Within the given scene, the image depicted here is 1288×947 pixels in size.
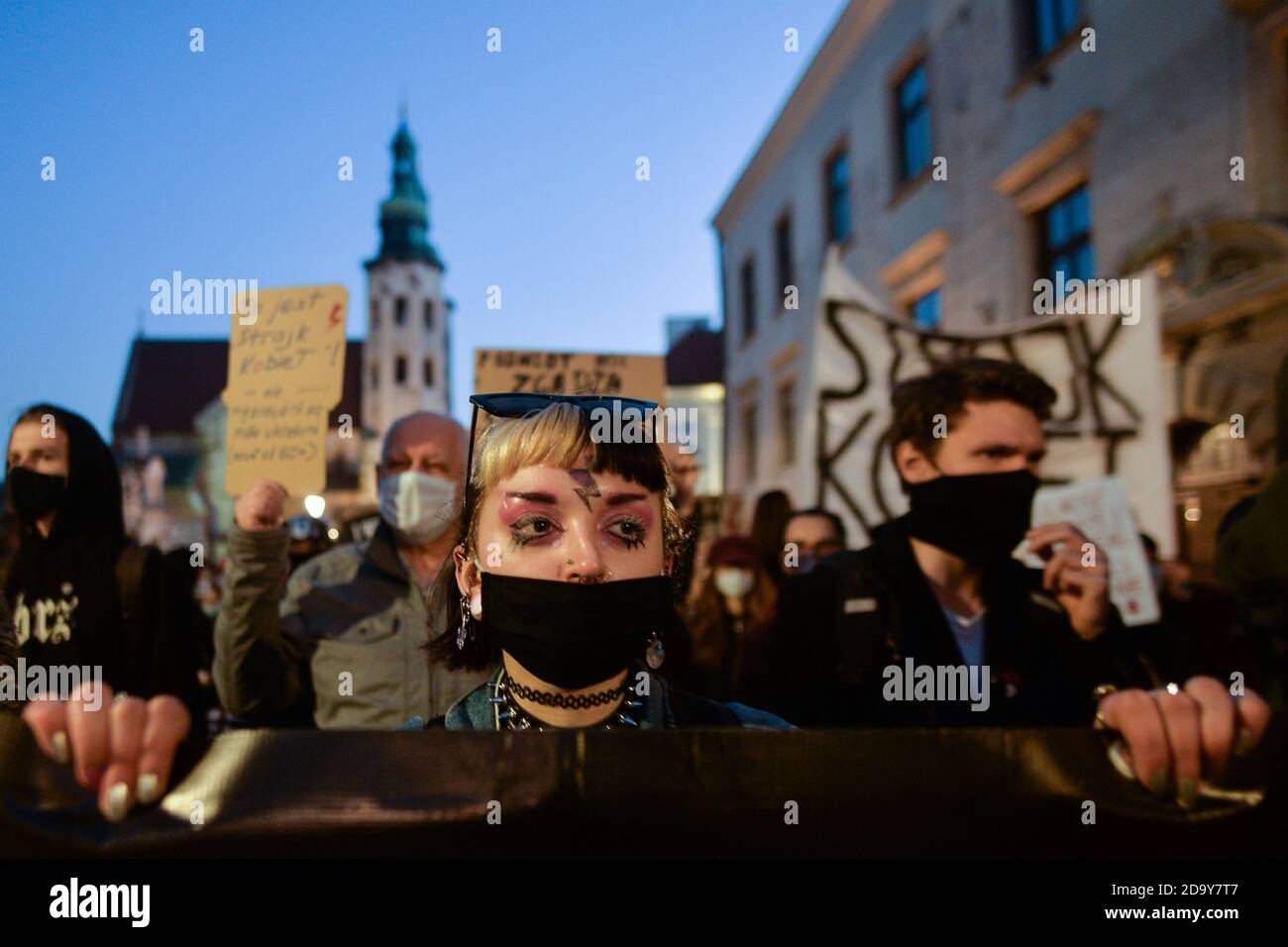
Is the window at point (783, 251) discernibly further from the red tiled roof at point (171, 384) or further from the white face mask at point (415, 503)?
the red tiled roof at point (171, 384)

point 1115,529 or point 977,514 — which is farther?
point 1115,529

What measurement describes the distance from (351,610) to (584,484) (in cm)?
166

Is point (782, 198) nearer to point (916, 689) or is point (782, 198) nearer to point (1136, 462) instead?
point (1136, 462)

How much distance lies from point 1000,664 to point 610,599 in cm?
121

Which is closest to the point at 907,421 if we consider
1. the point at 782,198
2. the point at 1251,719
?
the point at 1251,719

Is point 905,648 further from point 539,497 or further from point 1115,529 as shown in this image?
point 1115,529

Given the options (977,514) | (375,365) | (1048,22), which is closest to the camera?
(977,514)

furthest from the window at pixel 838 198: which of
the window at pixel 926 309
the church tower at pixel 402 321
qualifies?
the church tower at pixel 402 321

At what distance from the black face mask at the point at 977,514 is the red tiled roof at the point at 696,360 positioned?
3338cm

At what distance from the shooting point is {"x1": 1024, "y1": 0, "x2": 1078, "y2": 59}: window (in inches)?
385

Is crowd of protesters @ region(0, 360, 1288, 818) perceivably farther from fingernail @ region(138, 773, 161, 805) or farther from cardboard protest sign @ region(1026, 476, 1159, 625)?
cardboard protest sign @ region(1026, 476, 1159, 625)

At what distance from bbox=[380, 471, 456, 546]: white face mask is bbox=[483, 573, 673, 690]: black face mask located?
153 centimetres

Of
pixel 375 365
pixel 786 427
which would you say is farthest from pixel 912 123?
pixel 375 365

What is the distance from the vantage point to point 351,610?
307cm
